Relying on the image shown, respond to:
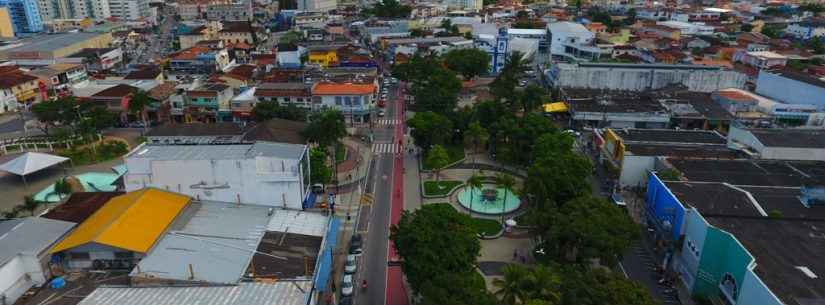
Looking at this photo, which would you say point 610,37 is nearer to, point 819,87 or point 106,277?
point 819,87

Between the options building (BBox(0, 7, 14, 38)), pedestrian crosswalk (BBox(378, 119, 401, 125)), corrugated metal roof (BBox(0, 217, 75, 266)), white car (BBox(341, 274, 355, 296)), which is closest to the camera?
corrugated metal roof (BBox(0, 217, 75, 266))

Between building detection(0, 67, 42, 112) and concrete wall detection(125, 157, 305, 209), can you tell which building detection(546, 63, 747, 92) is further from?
building detection(0, 67, 42, 112)

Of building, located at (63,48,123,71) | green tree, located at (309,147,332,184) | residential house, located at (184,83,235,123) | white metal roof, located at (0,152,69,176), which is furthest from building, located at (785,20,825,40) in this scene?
building, located at (63,48,123,71)

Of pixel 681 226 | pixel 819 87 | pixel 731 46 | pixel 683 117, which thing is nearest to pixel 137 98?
pixel 681 226

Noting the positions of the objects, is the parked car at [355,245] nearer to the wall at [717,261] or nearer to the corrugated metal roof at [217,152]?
the corrugated metal roof at [217,152]

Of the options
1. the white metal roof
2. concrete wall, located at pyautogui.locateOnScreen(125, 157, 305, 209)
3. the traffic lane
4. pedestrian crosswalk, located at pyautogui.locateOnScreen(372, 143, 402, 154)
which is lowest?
the traffic lane

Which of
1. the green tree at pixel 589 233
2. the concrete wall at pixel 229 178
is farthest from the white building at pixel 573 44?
the concrete wall at pixel 229 178
